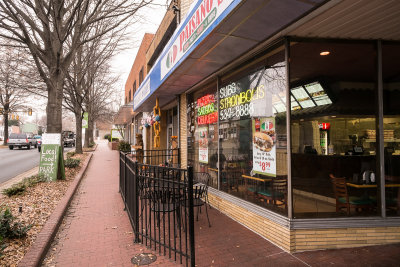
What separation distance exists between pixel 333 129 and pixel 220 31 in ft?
25.8

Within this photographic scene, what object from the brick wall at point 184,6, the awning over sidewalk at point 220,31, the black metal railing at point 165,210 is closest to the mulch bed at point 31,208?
the black metal railing at point 165,210

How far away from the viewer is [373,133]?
4.30m

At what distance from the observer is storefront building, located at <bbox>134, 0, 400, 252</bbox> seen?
11.3 feet

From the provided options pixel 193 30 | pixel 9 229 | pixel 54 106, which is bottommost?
pixel 9 229

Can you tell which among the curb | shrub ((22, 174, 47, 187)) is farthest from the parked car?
the curb

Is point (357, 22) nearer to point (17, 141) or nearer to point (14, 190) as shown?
point (14, 190)

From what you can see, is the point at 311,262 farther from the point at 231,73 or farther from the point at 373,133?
the point at 231,73

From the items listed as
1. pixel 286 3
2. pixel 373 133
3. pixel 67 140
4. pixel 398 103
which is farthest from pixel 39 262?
pixel 67 140

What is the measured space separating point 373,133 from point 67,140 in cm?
3608

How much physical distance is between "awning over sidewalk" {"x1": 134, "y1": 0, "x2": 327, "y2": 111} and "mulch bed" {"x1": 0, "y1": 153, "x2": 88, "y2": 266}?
4.10 metres

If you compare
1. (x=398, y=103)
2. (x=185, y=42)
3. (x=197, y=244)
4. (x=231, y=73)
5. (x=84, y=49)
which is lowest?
(x=197, y=244)

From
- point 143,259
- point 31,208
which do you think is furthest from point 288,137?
point 31,208

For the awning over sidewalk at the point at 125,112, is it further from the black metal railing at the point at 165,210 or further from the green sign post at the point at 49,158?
the black metal railing at the point at 165,210

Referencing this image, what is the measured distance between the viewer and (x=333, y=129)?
9602mm
